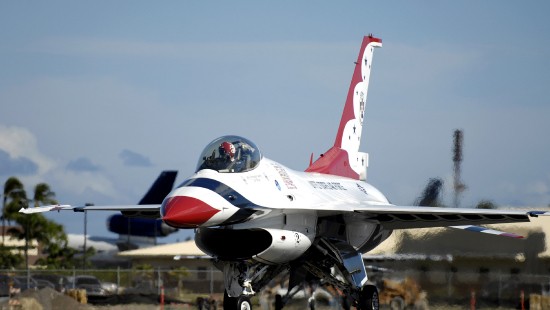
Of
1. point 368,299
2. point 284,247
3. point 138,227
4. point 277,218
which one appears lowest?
point 138,227

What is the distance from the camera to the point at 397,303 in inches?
888

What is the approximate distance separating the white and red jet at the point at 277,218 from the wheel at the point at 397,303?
1.57 meters

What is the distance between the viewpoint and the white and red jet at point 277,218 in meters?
16.3

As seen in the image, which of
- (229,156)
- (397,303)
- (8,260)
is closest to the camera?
(229,156)

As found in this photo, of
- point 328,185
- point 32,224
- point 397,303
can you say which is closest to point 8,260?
point 32,224

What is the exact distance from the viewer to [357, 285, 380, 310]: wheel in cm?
1937

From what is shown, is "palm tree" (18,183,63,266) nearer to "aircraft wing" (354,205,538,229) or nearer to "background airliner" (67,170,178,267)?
"background airliner" (67,170,178,267)

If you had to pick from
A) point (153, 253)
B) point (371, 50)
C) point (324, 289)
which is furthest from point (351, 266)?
point (153, 253)

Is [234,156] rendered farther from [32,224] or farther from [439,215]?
[32,224]

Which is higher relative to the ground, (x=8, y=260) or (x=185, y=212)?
(x=185, y=212)

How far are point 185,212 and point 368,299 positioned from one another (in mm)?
5277

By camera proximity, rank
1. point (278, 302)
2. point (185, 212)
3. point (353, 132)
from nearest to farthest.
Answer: point (185, 212)
point (278, 302)
point (353, 132)

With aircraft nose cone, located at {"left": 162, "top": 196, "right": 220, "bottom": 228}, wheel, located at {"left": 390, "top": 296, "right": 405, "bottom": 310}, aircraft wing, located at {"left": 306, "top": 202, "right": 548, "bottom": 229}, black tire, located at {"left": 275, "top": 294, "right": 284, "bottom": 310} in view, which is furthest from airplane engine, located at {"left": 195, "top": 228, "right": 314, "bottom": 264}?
wheel, located at {"left": 390, "top": 296, "right": 405, "bottom": 310}

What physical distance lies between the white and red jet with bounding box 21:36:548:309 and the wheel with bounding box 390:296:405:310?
1.57m
